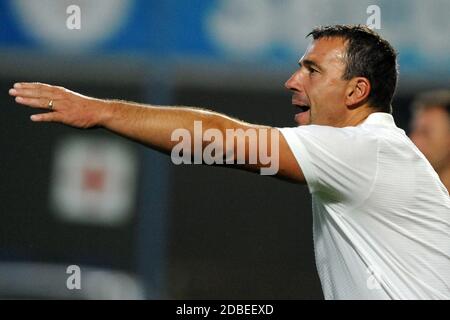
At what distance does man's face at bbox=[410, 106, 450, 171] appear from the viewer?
7430 millimetres

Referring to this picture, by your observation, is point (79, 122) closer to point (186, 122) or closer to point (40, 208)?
point (186, 122)

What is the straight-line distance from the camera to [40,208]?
10.8 meters

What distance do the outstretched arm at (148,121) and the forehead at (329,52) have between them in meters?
0.69

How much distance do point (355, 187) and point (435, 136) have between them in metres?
3.59

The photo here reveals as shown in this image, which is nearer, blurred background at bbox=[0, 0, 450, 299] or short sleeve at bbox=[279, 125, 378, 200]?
short sleeve at bbox=[279, 125, 378, 200]

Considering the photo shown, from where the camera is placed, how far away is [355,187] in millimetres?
4070

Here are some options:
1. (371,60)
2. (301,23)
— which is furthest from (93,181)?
(371,60)

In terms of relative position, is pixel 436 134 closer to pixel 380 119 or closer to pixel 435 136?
pixel 435 136

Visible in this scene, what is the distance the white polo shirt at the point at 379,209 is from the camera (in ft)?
13.2

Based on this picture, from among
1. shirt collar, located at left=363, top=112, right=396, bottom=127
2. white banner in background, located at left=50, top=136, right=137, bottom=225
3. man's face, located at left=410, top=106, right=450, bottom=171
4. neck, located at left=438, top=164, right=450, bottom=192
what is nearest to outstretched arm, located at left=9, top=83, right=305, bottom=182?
shirt collar, located at left=363, top=112, right=396, bottom=127

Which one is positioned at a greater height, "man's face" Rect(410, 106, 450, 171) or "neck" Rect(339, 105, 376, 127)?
"man's face" Rect(410, 106, 450, 171)

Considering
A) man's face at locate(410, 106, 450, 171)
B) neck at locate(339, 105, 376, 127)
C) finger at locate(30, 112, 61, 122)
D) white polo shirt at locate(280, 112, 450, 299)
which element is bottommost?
white polo shirt at locate(280, 112, 450, 299)

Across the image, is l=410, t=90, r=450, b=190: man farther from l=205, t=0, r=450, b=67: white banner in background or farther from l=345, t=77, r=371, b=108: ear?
l=345, t=77, r=371, b=108: ear
